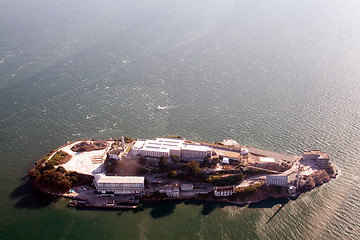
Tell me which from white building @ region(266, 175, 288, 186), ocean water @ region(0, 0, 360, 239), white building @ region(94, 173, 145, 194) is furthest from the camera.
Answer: white building @ region(266, 175, 288, 186)

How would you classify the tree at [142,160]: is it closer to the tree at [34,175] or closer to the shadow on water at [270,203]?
the tree at [34,175]

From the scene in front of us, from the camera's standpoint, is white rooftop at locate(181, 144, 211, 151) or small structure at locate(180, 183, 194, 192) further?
white rooftop at locate(181, 144, 211, 151)

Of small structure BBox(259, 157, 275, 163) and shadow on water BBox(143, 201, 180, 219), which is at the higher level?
small structure BBox(259, 157, 275, 163)

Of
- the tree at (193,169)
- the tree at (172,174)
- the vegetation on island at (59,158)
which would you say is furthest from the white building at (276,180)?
the vegetation on island at (59,158)

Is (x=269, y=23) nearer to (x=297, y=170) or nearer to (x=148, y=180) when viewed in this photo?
(x=297, y=170)

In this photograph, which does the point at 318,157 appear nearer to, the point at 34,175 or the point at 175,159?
the point at 175,159

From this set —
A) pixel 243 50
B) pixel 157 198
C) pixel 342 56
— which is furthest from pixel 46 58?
pixel 342 56

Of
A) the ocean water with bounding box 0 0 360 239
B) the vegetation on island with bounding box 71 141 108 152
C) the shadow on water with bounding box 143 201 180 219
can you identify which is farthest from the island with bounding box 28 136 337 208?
the ocean water with bounding box 0 0 360 239

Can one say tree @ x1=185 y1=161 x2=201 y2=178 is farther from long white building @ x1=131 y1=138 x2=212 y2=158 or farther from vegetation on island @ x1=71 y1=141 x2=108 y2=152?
vegetation on island @ x1=71 y1=141 x2=108 y2=152
